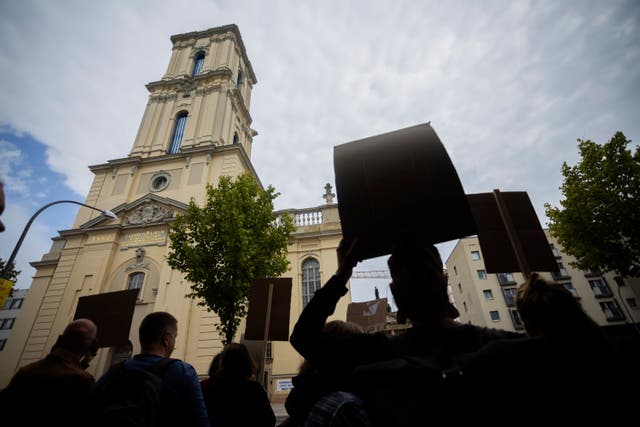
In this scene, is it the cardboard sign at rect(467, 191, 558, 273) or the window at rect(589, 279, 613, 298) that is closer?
the cardboard sign at rect(467, 191, 558, 273)

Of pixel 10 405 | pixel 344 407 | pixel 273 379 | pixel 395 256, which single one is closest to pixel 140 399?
pixel 10 405

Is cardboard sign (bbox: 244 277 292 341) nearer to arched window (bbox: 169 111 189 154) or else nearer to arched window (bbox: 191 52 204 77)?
arched window (bbox: 169 111 189 154)

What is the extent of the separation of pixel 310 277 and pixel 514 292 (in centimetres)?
2772

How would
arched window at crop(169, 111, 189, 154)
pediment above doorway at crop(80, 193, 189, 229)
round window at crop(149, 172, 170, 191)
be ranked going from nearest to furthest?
1. pediment above doorway at crop(80, 193, 189, 229)
2. round window at crop(149, 172, 170, 191)
3. arched window at crop(169, 111, 189, 154)

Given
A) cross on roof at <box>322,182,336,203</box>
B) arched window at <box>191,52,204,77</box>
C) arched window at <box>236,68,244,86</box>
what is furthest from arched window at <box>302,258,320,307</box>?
arched window at <box>236,68,244,86</box>

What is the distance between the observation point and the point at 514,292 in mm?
32656

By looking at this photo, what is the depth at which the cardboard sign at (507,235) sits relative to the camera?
129 inches

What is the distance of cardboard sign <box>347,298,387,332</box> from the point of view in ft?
27.0

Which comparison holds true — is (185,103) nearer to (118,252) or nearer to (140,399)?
(118,252)

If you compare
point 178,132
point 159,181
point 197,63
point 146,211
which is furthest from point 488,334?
point 197,63

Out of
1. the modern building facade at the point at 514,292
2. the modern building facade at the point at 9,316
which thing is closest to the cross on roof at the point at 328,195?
the modern building facade at the point at 514,292

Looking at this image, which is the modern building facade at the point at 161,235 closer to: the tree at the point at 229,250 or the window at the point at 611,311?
the tree at the point at 229,250

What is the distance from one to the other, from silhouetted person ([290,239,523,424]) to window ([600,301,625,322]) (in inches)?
1625

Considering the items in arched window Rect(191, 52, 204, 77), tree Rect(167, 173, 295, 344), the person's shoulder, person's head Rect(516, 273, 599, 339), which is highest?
arched window Rect(191, 52, 204, 77)
